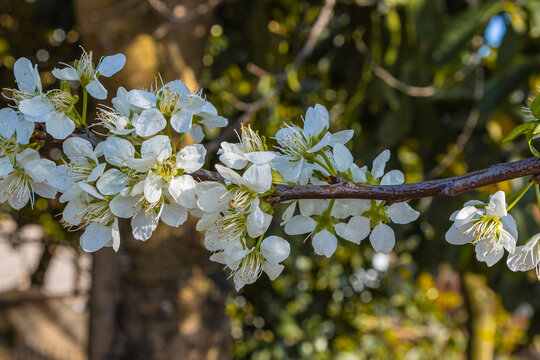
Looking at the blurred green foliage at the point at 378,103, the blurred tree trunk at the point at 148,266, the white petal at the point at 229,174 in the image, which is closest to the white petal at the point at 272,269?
the white petal at the point at 229,174

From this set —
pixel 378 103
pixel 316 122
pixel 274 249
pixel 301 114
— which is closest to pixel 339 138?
pixel 316 122

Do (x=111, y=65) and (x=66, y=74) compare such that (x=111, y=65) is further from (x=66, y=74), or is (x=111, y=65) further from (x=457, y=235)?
(x=457, y=235)

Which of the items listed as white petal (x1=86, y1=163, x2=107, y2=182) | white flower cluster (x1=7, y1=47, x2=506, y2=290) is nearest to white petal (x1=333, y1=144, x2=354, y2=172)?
white flower cluster (x1=7, y1=47, x2=506, y2=290)

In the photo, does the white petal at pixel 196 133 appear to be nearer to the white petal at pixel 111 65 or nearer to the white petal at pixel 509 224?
the white petal at pixel 111 65

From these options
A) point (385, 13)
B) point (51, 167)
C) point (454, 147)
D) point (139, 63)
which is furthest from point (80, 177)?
point (454, 147)

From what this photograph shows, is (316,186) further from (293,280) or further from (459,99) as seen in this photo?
(293,280)

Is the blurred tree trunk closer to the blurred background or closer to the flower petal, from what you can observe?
the blurred background
